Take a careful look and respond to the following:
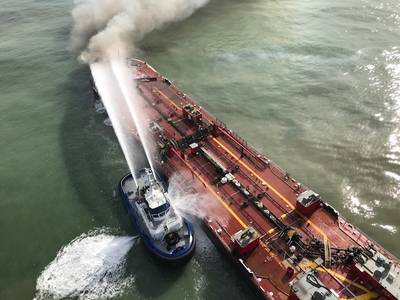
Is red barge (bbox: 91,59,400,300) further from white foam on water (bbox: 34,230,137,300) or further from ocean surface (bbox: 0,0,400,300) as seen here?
white foam on water (bbox: 34,230,137,300)

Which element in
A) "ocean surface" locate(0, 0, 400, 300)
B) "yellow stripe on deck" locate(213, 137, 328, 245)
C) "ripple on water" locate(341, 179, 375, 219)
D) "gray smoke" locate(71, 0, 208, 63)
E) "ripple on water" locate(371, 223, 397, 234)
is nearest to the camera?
"yellow stripe on deck" locate(213, 137, 328, 245)

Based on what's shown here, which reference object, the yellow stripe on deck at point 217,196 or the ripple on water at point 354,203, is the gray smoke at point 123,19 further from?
the ripple on water at point 354,203

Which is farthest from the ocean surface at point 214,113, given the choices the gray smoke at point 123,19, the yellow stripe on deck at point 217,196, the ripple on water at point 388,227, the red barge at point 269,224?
the yellow stripe on deck at point 217,196

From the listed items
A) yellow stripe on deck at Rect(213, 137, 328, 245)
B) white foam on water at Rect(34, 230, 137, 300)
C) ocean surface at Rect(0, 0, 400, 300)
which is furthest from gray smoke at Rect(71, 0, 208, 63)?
white foam on water at Rect(34, 230, 137, 300)

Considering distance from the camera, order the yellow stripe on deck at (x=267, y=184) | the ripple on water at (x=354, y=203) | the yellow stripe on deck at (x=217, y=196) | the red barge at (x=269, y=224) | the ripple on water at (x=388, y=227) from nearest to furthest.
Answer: the red barge at (x=269, y=224) → the yellow stripe on deck at (x=267, y=184) → the yellow stripe on deck at (x=217, y=196) → the ripple on water at (x=388, y=227) → the ripple on water at (x=354, y=203)

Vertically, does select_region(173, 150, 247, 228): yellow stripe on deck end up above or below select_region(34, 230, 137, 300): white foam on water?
above

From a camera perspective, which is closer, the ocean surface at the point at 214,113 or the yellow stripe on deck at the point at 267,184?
the yellow stripe on deck at the point at 267,184

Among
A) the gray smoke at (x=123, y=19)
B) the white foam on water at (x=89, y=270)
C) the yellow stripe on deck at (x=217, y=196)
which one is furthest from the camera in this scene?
the gray smoke at (x=123, y=19)
